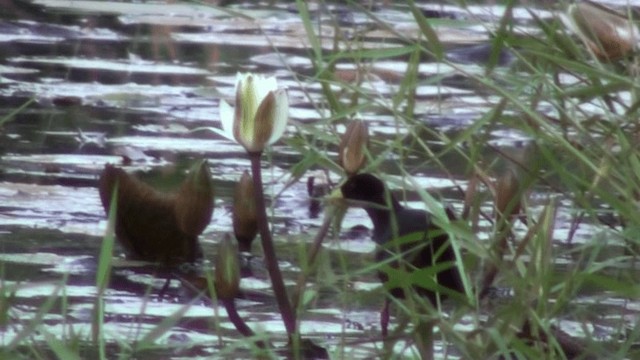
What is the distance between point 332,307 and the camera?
2629mm

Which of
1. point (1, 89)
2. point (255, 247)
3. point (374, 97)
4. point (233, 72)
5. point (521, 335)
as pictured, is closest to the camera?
point (521, 335)

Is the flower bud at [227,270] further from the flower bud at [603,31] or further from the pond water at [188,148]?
the flower bud at [603,31]

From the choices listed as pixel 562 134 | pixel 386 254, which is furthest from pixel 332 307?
pixel 562 134

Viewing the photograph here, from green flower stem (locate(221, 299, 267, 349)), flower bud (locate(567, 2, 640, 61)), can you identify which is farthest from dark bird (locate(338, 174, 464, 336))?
flower bud (locate(567, 2, 640, 61))

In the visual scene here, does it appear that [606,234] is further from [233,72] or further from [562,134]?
[233,72]

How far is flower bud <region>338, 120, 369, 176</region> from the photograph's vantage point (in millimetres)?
2275

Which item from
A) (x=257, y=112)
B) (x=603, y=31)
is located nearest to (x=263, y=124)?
(x=257, y=112)

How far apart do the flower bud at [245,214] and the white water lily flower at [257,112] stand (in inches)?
21.6

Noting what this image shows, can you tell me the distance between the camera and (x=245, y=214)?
2.86 metres

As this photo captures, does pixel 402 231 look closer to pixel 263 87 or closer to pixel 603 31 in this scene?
pixel 603 31

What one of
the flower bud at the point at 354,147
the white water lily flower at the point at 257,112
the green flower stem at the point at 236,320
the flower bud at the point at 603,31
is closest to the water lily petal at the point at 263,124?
the white water lily flower at the point at 257,112

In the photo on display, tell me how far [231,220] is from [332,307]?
595 millimetres

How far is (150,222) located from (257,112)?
731 mm

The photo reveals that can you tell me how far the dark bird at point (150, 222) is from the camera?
284 centimetres
